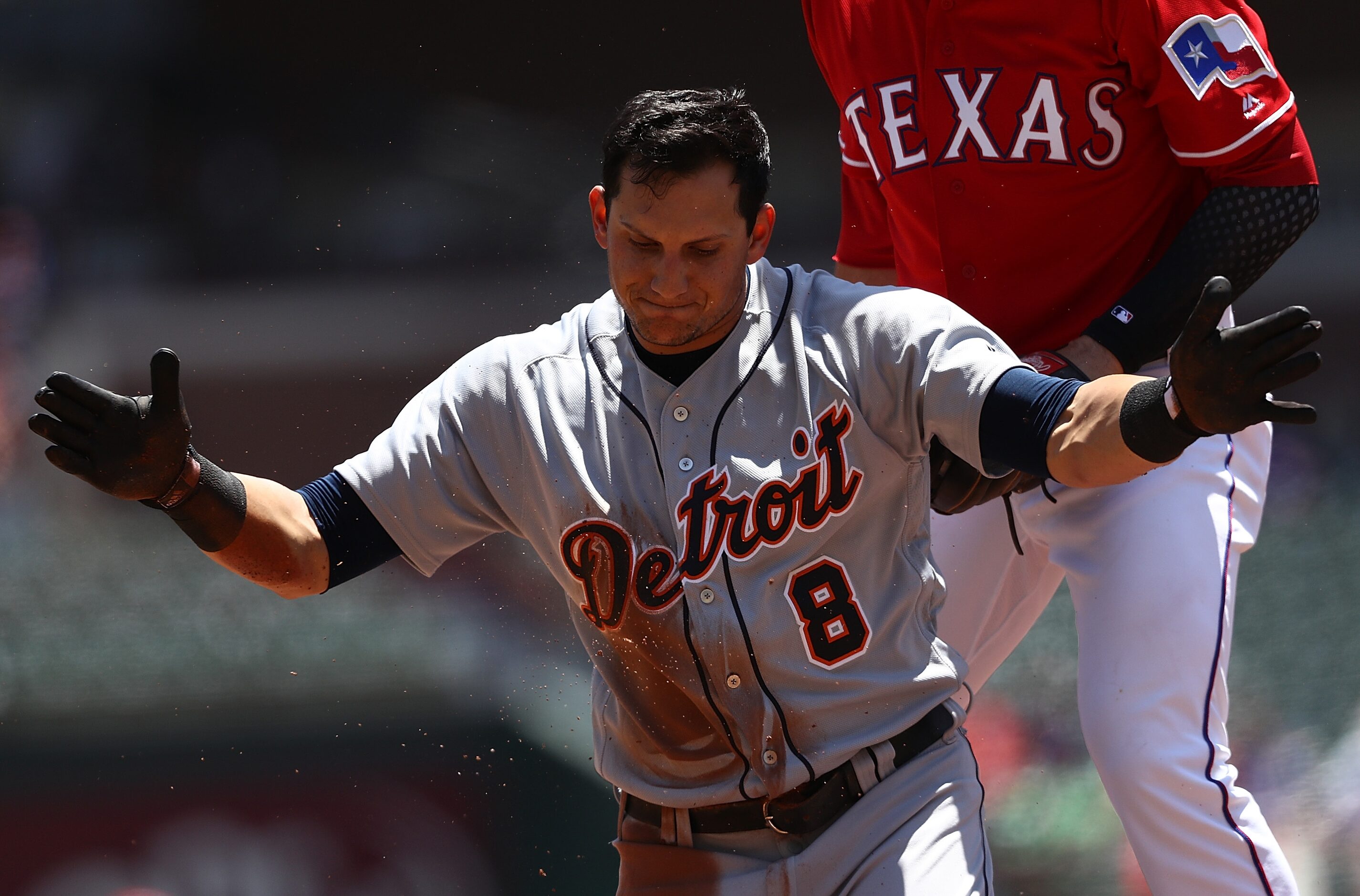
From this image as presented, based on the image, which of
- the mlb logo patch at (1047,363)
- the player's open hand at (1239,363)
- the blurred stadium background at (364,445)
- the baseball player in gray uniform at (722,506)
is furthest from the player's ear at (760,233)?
the blurred stadium background at (364,445)

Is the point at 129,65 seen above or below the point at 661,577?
above

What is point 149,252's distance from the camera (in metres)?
4.38

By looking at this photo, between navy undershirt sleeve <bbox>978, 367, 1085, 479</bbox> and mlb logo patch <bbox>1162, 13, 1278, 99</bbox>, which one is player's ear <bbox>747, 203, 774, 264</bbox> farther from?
mlb logo patch <bbox>1162, 13, 1278, 99</bbox>

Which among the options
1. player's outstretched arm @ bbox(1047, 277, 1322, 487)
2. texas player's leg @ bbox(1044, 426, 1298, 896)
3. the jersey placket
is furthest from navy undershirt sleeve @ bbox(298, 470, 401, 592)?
texas player's leg @ bbox(1044, 426, 1298, 896)

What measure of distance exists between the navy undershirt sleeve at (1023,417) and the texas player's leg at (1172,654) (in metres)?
0.46

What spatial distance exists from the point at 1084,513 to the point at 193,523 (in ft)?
4.31

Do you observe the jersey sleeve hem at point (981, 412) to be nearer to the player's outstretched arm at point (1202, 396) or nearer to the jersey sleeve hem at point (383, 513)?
the player's outstretched arm at point (1202, 396)

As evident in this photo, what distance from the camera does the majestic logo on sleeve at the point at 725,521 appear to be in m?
1.68

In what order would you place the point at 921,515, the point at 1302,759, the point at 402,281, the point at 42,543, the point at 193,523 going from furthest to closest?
1. the point at 402,281
2. the point at 42,543
3. the point at 1302,759
4. the point at 921,515
5. the point at 193,523

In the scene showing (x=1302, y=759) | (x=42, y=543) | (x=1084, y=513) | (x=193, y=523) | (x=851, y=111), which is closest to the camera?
(x=193, y=523)

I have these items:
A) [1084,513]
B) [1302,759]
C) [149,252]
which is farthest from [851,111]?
[149,252]

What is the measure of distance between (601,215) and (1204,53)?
3.17ft

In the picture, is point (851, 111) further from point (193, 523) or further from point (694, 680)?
point (193, 523)

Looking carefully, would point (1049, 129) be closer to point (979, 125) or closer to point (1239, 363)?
point (979, 125)
